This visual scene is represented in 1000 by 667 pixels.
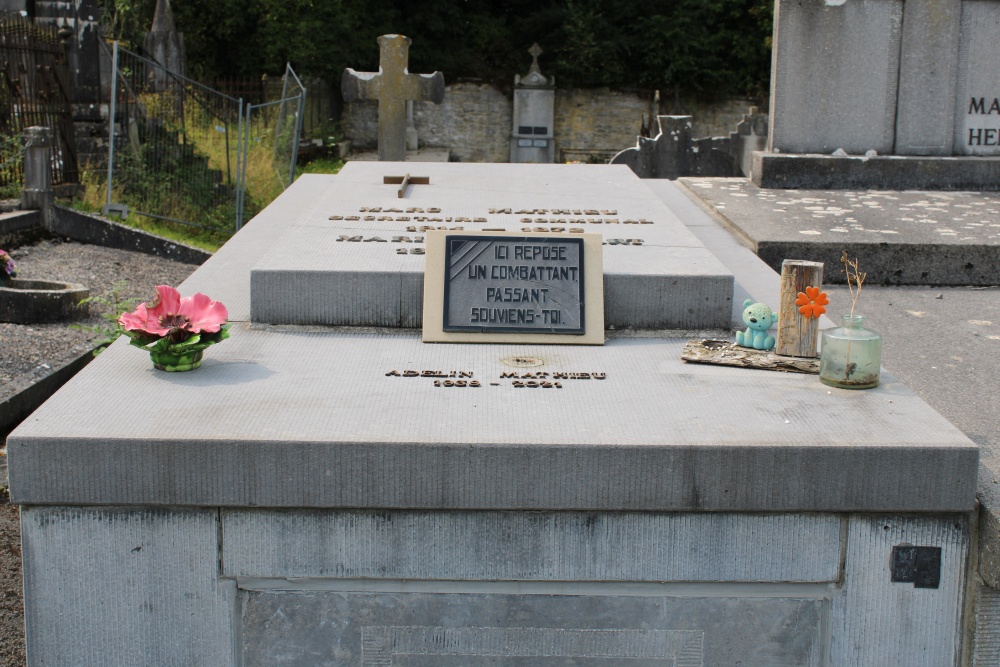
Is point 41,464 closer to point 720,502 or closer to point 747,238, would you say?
point 720,502

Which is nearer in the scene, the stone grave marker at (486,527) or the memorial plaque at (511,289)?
the stone grave marker at (486,527)

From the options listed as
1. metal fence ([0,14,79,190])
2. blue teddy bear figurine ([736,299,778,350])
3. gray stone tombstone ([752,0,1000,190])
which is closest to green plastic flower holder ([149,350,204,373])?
blue teddy bear figurine ([736,299,778,350])

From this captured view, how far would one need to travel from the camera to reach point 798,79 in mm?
7633

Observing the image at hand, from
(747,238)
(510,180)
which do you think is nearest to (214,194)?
(510,180)

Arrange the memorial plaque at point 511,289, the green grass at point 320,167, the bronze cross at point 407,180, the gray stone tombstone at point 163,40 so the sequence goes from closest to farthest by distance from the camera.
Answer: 1. the memorial plaque at point 511,289
2. the bronze cross at point 407,180
3. the gray stone tombstone at point 163,40
4. the green grass at point 320,167

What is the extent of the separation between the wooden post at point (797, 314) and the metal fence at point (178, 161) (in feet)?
30.7

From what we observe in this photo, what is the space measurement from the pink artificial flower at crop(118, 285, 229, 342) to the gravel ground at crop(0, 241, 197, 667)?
4.46 feet

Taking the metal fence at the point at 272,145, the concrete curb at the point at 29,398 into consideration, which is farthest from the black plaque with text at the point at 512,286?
the metal fence at the point at 272,145

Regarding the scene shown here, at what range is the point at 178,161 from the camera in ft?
43.3

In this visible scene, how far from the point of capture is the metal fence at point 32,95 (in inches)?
436

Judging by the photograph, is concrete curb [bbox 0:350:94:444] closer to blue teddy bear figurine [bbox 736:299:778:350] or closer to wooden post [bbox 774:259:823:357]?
blue teddy bear figurine [bbox 736:299:778:350]

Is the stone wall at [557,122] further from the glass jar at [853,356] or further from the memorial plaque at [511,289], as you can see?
the glass jar at [853,356]

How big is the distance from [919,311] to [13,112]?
30.7 ft

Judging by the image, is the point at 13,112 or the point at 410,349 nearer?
the point at 410,349
